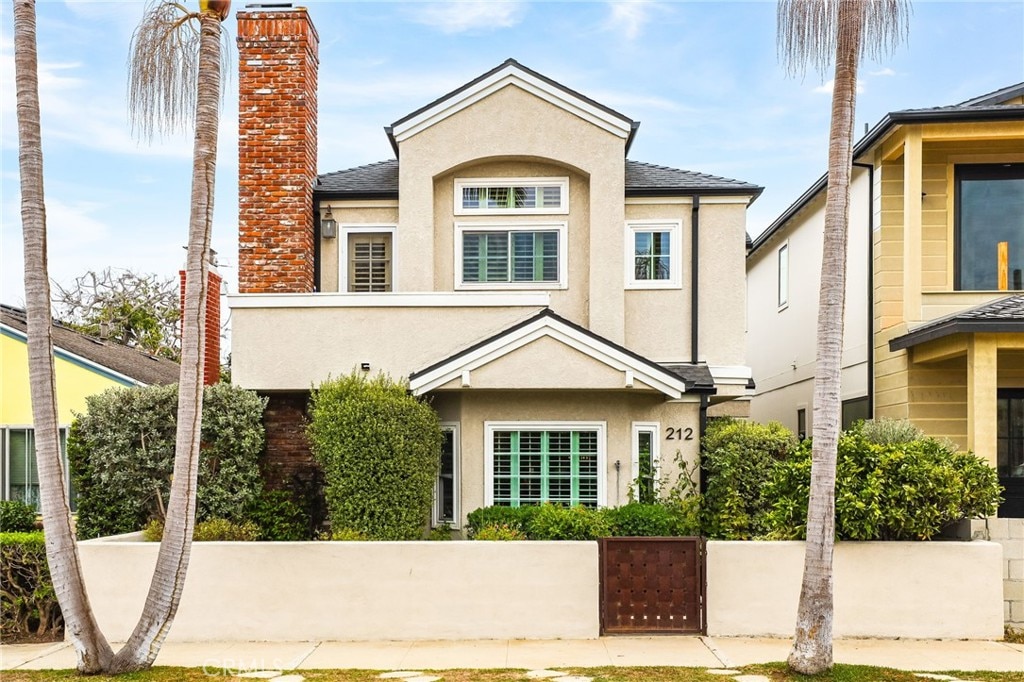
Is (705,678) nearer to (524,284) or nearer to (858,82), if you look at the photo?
(858,82)

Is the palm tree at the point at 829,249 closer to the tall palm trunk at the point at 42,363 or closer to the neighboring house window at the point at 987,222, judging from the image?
the tall palm trunk at the point at 42,363

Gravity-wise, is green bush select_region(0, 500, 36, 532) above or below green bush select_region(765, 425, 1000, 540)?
below

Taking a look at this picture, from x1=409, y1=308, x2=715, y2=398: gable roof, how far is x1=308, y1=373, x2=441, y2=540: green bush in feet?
A: 2.65

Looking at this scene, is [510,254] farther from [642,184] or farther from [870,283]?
[870,283]

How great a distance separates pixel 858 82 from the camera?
975 centimetres

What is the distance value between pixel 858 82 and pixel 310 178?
910 cm

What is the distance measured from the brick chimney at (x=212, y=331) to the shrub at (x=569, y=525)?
636 centimetres

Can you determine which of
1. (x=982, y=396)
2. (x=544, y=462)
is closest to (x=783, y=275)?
(x=982, y=396)

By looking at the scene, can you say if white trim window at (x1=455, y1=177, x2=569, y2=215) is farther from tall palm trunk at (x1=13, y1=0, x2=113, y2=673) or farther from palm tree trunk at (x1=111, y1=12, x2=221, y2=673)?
tall palm trunk at (x1=13, y1=0, x2=113, y2=673)

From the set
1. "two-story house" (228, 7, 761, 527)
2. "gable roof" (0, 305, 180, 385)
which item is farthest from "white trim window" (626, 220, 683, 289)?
"gable roof" (0, 305, 180, 385)

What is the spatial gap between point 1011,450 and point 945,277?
2947 millimetres

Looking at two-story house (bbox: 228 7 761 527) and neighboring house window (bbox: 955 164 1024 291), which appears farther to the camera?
neighboring house window (bbox: 955 164 1024 291)

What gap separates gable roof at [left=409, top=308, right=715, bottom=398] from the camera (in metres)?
13.2

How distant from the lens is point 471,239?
52.3 feet
